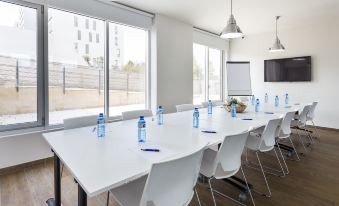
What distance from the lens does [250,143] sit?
2570 millimetres

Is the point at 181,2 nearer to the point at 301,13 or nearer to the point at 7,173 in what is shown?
the point at 301,13

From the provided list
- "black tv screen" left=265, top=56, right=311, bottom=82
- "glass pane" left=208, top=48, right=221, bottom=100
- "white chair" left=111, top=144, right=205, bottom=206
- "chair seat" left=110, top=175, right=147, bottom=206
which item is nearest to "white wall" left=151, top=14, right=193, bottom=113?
"glass pane" left=208, top=48, right=221, bottom=100

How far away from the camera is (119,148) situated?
62.1 inches

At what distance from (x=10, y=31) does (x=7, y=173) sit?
204 centimetres

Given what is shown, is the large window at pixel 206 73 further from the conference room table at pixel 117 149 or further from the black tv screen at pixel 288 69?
the conference room table at pixel 117 149

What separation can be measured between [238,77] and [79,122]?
4623 mm

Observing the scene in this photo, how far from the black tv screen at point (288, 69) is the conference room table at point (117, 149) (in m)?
4.30

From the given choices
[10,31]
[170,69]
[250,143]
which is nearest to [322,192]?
[250,143]

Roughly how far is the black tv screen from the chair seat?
5810 millimetres

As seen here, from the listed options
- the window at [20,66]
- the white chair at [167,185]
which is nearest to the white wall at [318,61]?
the white chair at [167,185]

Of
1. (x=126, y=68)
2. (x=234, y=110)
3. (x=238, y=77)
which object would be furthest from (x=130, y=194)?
(x=238, y=77)

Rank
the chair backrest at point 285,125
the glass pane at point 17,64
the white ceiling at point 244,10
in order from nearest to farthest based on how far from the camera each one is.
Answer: the chair backrest at point 285,125 < the glass pane at point 17,64 < the white ceiling at point 244,10

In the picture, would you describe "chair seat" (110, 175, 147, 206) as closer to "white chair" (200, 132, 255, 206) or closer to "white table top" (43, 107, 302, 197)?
"white table top" (43, 107, 302, 197)

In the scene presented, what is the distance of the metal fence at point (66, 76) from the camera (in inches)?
122
